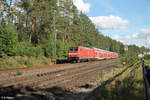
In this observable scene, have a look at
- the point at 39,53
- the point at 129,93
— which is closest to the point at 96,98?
the point at 129,93

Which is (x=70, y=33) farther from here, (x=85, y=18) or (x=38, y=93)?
(x=38, y=93)

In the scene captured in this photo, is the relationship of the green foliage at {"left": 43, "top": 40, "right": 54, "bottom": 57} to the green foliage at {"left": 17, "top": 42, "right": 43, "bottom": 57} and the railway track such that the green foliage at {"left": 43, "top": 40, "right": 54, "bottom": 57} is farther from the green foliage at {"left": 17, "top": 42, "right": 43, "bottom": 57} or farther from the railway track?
the railway track

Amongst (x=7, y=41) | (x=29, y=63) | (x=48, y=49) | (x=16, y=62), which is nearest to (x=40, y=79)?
(x=16, y=62)

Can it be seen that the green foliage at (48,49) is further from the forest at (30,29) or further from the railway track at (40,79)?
the railway track at (40,79)

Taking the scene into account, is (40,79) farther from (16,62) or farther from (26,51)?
(26,51)

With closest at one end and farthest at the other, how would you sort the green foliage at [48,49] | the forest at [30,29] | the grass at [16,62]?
the grass at [16,62]
the forest at [30,29]
the green foliage at [48,49]

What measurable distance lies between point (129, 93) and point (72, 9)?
41121mm

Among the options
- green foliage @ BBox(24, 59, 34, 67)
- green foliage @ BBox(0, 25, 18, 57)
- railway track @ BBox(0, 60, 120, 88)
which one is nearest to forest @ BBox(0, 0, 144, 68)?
green foliage @ BBox(0, 25, 18, 57)

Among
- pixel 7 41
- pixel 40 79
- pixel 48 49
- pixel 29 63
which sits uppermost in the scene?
pixel 7 41

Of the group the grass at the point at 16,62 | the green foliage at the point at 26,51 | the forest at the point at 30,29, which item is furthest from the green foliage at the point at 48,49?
the grass at the point at 16,62

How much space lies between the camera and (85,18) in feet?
197

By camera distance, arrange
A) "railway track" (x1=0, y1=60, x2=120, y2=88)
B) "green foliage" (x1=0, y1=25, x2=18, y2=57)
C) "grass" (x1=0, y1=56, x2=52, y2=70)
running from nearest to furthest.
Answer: "railway track" (x1=0, y1=60, x2=120, y2=88) < "grass" (x1=0, y1=56, x2=52, y2=70) < "green foliage" (x1=0, y1=25, x2=18, y2=57)

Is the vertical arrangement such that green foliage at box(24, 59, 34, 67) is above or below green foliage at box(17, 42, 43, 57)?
below

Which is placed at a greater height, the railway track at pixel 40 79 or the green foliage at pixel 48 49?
the green foliage at pixel 48 49
